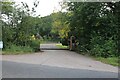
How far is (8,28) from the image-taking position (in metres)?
22.3

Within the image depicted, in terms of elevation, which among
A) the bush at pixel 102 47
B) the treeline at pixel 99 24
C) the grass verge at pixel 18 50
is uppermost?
the treeline at pixel 99 24

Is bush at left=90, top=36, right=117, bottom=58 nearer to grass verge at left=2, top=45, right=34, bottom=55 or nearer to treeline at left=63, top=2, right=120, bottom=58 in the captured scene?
treeline at left=63, top=2, right=120, bottom=58

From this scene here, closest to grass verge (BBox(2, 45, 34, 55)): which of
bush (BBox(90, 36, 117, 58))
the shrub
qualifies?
the shrub

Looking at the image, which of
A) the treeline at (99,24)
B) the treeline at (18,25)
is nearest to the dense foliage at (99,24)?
the treeline at (99,24)

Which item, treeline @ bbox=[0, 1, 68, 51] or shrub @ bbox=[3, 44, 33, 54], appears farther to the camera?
treeline @ bbox=[0, 1, 68, 51]

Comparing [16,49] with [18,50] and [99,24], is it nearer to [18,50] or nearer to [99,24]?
[18,50]

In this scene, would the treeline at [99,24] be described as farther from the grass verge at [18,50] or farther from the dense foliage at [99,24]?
the grass verge at [18,50]

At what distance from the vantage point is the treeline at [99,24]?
18422 mm

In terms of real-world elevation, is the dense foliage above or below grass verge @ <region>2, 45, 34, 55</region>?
above

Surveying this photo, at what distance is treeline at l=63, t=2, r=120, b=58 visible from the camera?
18.4 meters

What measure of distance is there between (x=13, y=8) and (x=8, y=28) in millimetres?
1675

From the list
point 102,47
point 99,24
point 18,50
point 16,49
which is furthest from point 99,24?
point 16,49

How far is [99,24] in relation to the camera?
65.8ft

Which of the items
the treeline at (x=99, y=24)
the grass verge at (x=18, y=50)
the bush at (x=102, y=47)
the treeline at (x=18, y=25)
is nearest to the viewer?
the bush at (x=102, y=47)
